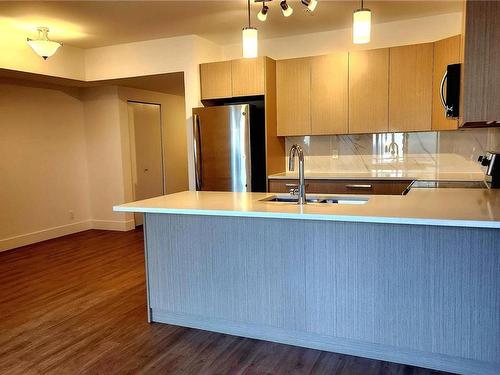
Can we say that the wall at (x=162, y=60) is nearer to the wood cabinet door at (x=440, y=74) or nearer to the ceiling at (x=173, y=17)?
the ceiling at (x=173, y=17)

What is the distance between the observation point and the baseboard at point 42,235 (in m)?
5.19

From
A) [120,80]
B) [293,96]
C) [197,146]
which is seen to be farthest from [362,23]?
[120,80]

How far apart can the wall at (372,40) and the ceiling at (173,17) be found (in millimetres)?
103

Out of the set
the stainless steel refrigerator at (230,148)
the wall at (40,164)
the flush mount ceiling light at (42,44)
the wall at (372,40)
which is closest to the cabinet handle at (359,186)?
the stainless steel refrigerator at (230,148)

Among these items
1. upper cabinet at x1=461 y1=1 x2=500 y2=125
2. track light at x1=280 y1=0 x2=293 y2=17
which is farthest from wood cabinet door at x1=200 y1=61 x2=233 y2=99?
upper cabinet at x1=461 y1=1 x2=500 y2=125

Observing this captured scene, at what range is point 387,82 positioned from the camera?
13.6 feet

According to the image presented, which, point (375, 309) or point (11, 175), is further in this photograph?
point (11, 175)

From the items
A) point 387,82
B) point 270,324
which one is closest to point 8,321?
point 270,324

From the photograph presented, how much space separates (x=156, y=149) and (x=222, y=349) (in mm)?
4762

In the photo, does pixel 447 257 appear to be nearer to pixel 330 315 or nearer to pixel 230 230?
pixel 330 315

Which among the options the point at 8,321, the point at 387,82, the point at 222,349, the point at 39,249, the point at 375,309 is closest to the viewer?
the point at 375,309

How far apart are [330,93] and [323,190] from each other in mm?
1034

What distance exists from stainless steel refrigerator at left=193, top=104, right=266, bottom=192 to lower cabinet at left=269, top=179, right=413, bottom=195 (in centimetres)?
27

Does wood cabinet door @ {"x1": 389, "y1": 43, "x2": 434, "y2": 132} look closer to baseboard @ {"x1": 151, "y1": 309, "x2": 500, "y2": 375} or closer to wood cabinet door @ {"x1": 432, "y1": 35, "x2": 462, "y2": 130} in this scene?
wood cabinet door @ {"x1": 432, "y1": 35, "x2": 462, "y2": 130}
